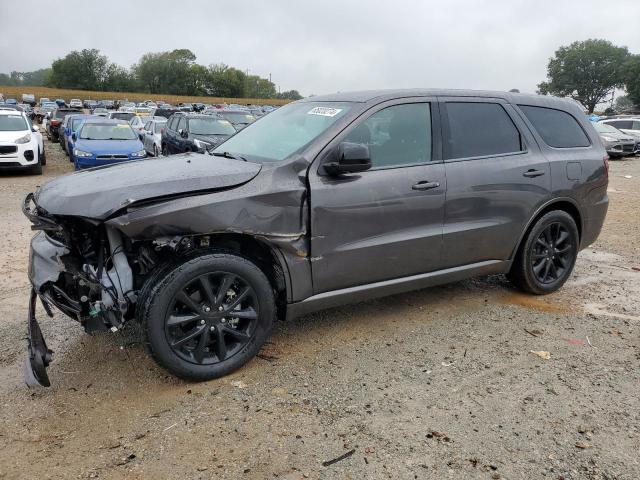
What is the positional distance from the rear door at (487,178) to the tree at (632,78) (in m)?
85.1

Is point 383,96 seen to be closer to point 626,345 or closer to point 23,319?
point 626,345

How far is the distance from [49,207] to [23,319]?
1626 mm

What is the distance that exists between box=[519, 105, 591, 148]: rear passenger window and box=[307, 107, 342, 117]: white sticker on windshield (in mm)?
1831

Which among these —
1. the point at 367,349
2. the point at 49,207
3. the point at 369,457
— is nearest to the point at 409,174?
the point at 367,349

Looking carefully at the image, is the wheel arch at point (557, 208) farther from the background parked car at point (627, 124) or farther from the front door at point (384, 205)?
the background parked car at point (627, 124)

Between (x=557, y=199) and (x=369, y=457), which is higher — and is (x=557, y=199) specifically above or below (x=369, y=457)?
above

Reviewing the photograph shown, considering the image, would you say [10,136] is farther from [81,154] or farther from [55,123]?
[55,123]

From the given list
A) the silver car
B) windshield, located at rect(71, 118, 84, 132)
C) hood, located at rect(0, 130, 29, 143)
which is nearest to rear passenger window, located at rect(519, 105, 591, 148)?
hood, located at rect(0, 130, 29, 143)

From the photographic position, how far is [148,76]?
107m

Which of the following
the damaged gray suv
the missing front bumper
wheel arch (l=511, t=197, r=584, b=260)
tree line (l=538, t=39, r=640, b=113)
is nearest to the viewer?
the missing front bumper

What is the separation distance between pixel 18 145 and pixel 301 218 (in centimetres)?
1168

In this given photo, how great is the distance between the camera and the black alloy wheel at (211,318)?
312 centimetres

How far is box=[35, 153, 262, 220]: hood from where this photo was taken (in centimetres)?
294

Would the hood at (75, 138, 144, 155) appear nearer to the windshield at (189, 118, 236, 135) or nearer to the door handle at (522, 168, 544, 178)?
the windshield at (189, 118, 236, 135)
